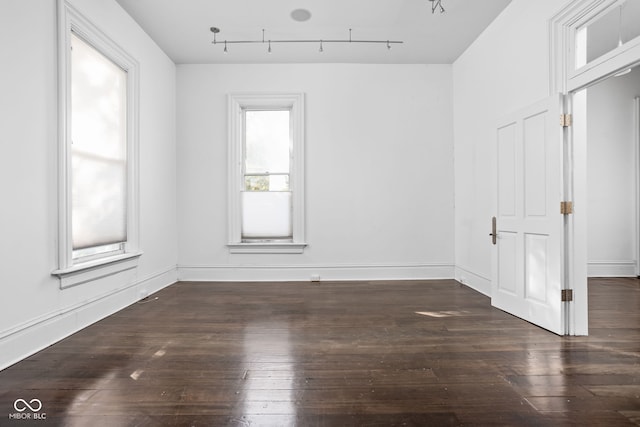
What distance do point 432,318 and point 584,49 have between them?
106 inches

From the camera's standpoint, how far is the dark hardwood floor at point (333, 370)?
5.74 feet

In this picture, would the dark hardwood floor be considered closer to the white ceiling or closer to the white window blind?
the white window blind

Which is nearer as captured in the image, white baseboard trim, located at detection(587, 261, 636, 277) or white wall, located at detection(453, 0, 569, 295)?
white wall, located at detection(453, 0, 569, 295)

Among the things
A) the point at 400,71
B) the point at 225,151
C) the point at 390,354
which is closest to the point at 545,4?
the point at 400,71

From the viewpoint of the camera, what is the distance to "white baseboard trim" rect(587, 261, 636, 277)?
17.5ft

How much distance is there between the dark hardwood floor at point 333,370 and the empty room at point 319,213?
2cm

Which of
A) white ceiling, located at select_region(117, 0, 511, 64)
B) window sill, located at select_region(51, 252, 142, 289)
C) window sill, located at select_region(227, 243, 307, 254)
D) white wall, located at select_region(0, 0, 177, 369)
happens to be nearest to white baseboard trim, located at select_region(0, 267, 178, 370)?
white wall, located at select_region(0, 0, 177, 369)

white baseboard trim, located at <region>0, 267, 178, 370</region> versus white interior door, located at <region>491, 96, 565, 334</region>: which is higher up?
white interior door, located at <region>491, 96, 565, 334</region>

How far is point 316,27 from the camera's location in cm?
416

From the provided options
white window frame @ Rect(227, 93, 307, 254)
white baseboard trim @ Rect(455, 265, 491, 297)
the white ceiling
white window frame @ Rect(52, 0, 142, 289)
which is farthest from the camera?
Answer: white window frame @ Rect(227, 93, 307, 254)

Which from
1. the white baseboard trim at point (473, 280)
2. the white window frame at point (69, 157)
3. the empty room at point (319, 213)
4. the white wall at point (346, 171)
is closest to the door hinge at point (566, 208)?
the empty room at point (319, 213)

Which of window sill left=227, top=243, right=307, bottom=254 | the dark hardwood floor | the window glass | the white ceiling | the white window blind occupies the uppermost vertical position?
the white ceiling

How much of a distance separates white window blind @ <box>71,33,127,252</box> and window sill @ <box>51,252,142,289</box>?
0.63 ft

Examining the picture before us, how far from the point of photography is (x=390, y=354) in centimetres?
248
